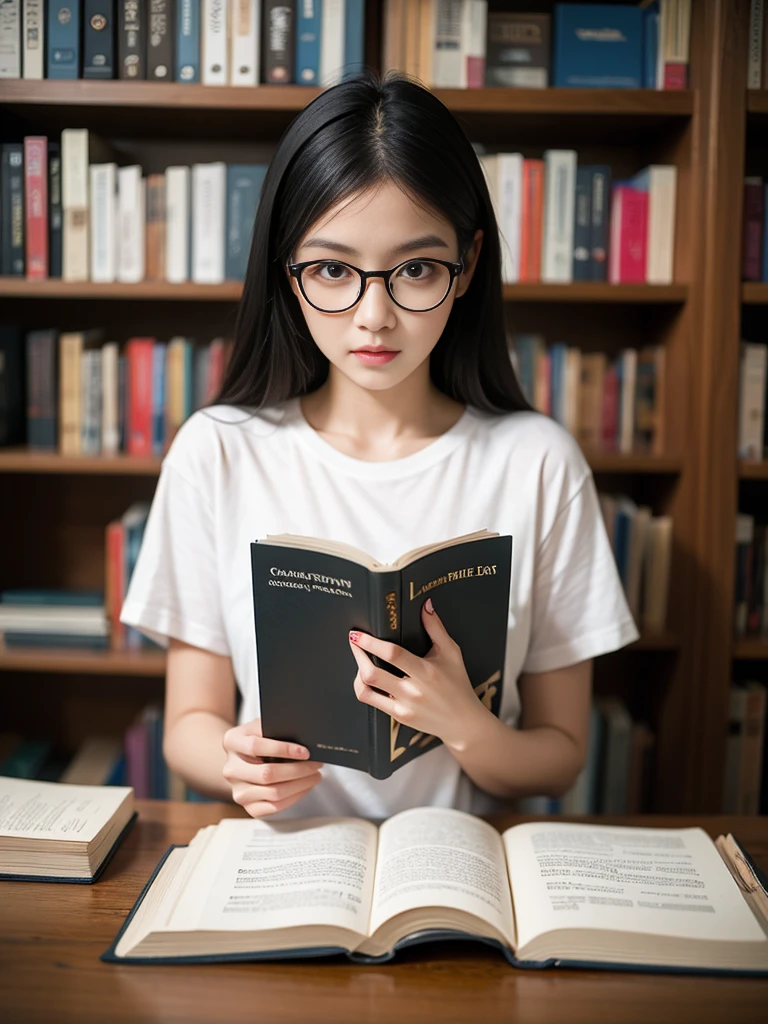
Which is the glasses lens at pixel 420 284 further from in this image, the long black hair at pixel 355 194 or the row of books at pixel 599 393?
the row of books at pixel 599 393

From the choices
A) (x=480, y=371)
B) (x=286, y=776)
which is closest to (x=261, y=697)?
(x=286, y=776)

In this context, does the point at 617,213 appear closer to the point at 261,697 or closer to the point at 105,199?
the point at 105,199

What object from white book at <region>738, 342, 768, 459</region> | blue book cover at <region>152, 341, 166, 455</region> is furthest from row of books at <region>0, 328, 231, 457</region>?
white book at <region>738, 342, 768, 459</region>

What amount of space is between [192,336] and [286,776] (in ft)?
3.98

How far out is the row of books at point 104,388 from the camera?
1.75 metres

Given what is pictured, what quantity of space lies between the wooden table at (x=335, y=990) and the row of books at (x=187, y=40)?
1.41m

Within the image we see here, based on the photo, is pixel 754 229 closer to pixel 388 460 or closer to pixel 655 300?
pixel 655 300

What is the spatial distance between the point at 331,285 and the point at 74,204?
0.82 metres

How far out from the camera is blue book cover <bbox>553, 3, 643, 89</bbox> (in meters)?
1.66

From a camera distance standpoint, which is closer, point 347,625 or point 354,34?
point 347,625

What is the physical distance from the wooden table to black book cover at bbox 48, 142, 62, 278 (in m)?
1.23

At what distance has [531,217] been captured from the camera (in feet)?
5.53

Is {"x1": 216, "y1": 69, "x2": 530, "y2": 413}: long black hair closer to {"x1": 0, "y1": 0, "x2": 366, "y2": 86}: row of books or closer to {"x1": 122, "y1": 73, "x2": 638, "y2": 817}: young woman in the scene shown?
{"x1": 122, "y1": 73, "x2": 638, "y2": 817}: young woman

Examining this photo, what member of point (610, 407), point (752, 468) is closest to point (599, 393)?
point (610, 407)
